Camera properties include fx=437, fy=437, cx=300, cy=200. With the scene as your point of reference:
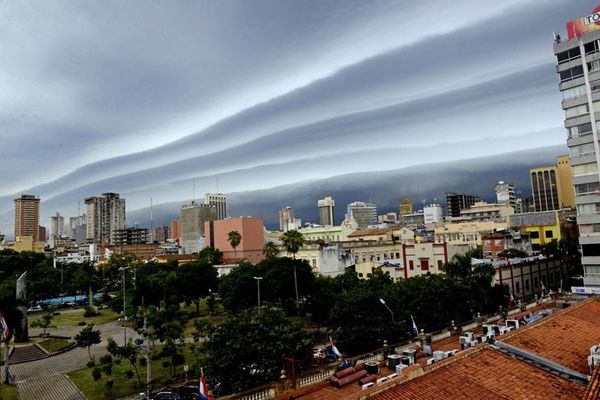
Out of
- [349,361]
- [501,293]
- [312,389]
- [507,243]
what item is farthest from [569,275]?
[312,389]

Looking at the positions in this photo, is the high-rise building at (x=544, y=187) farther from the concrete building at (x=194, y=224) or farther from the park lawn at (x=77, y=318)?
the park lawn at (x=77, y=318)

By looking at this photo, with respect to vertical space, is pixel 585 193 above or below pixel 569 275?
above

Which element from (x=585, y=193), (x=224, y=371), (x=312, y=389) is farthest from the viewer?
(x=585, y=193)

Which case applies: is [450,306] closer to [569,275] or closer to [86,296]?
[569,275]

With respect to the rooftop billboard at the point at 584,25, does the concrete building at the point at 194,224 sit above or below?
below

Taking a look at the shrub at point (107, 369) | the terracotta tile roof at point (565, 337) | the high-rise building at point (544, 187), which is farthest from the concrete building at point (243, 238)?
the high-rise building at point (544, 187)

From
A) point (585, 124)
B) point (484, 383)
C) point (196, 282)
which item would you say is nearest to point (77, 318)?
point (196, 282)

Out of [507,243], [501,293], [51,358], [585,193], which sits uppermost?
[585,193]
